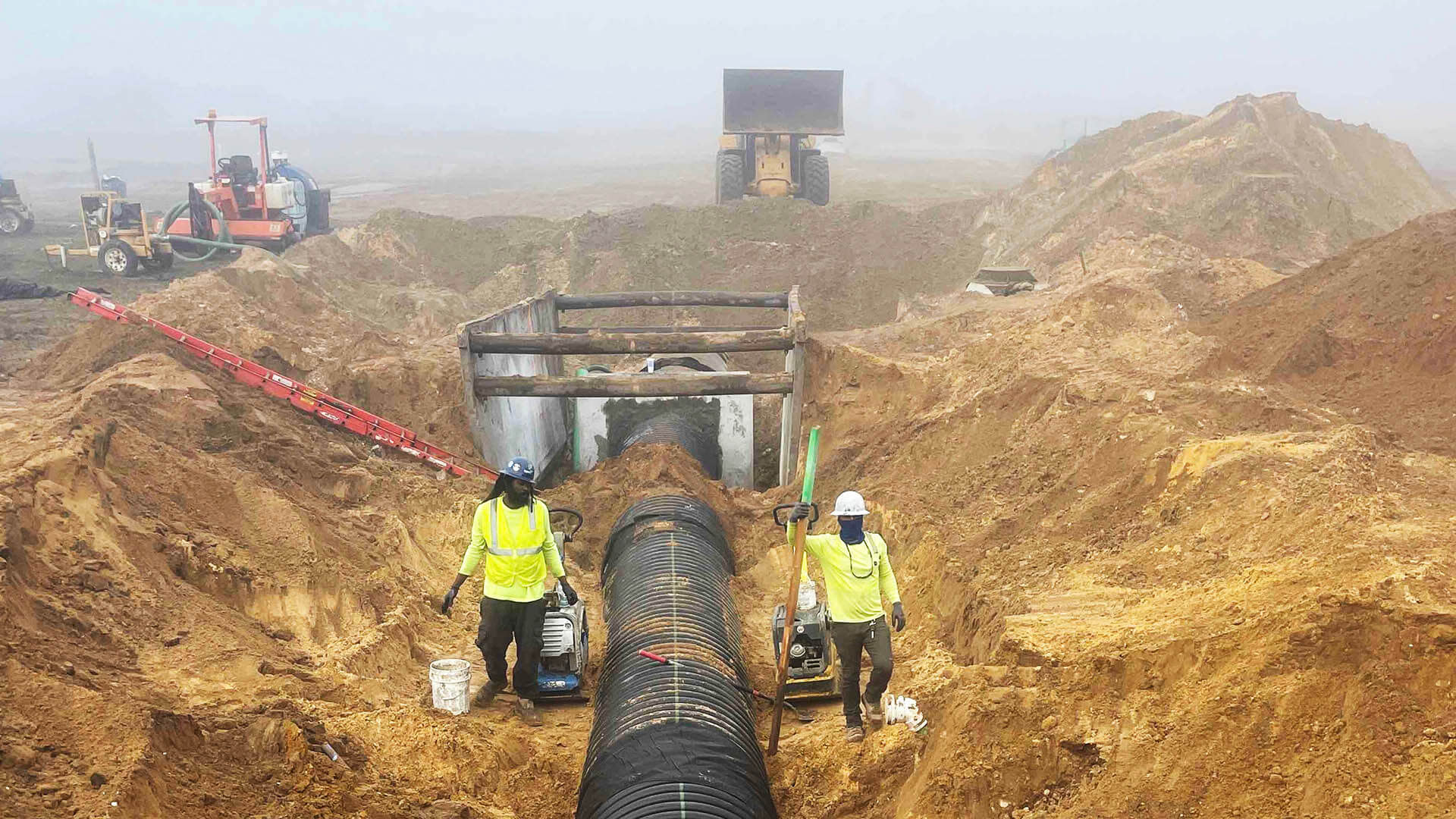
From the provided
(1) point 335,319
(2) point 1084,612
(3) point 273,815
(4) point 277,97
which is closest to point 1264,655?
(2) point 1084,612

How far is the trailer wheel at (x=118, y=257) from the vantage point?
21.4 m

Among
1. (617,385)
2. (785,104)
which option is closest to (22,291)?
(617,385)

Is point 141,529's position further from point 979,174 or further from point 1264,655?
point 979,174

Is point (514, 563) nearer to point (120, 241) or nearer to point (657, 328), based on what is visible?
point (657, 328)


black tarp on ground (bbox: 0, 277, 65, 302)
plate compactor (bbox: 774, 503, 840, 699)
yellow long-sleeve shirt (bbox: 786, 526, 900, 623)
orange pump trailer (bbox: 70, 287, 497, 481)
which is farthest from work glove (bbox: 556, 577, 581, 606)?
black tarp on ground (bbox: 0, 277, 65, 302)

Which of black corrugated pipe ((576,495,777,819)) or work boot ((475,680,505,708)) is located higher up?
black corrugated pipe ((576,495,777,819))

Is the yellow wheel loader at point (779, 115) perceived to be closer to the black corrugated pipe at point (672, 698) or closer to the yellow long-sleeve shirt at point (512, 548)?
the black corrugated pipe at point (672, 698)

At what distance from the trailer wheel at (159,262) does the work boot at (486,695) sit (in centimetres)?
1829

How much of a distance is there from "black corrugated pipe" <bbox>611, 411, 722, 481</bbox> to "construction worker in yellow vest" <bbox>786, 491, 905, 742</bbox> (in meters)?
6.11

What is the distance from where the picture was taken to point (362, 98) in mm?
106000

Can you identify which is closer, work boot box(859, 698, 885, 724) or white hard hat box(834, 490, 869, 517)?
white hard hat box(834, 490, 869, 517)

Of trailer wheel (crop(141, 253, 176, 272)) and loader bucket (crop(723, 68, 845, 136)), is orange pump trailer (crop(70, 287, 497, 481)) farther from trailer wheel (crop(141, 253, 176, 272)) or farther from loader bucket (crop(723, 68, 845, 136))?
loader bucket (crop(723, 68, 845, 136))

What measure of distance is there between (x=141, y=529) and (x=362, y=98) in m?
109

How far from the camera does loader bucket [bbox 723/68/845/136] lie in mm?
27250
